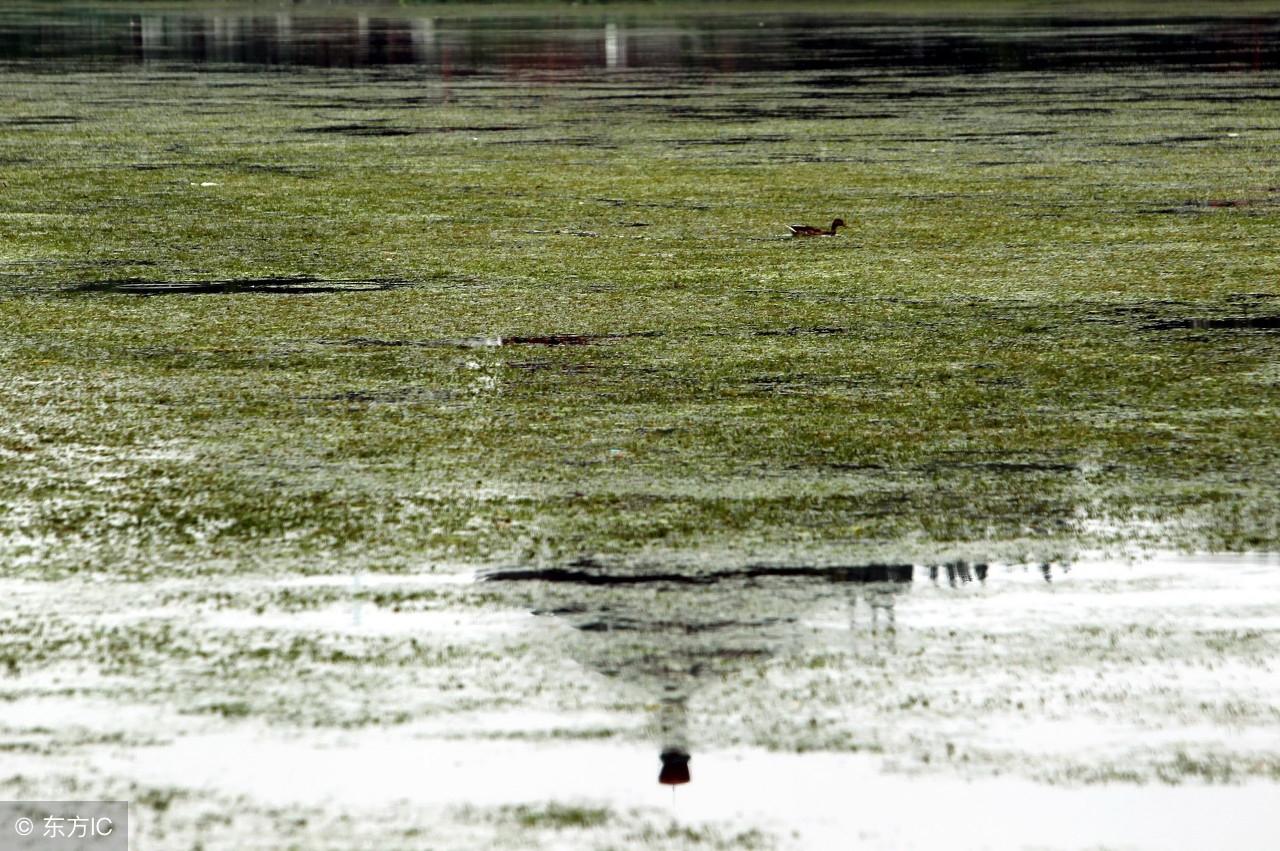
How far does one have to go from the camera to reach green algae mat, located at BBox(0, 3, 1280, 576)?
242 centimetres

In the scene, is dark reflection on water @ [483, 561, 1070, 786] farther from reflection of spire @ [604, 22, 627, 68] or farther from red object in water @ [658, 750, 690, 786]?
reflection of spire @ [604, 22, 627, 68]

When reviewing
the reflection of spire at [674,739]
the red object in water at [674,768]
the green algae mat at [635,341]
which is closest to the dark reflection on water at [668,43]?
the green algae mat at [635,341]

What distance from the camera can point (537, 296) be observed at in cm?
398

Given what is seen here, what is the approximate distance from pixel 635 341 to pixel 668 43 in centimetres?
1540

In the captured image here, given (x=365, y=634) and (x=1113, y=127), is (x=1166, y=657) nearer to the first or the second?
(x=365, y=634)

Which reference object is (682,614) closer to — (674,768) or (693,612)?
(693,612)

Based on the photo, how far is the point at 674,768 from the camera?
5.64ft

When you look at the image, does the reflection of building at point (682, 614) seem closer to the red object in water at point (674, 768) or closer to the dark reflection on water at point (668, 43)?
the red object in water at point (674, 768)

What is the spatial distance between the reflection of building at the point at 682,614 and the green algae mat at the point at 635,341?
2.6 inches

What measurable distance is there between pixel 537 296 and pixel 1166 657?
7.29 ft

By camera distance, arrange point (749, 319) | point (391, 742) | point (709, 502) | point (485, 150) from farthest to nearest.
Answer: point (485, 150), point (749, 319), point (709, 502), point (391, 742)

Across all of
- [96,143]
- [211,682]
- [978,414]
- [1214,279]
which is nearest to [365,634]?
[211,682]

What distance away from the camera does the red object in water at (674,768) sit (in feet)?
5.56

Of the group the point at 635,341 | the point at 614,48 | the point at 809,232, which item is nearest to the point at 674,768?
the point at 635,341
